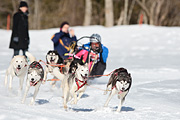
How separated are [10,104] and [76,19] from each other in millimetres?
30709

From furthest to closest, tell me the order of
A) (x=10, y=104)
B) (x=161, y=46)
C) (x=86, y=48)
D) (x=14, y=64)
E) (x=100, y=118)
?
(x=161, y=46) → (x=86, y=48) → (x=14, y=64) → (x=10, y=104) → (x=100, y=118)

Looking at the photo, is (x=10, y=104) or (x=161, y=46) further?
(x=161, y=46)

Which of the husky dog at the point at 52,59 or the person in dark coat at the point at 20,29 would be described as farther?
the person in dark coat at the point at 20,29

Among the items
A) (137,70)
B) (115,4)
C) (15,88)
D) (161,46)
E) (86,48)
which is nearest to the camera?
(15,88)

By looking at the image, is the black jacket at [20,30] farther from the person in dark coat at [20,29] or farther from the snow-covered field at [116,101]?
the snow-covered field at [116,101]

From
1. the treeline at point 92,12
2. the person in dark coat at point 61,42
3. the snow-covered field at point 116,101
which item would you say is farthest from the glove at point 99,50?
the treeline at point 92,12

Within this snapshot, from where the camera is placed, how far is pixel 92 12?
35.5 metres

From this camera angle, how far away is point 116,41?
1670cm

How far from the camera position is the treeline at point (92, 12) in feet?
105

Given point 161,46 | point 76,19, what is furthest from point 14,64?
point 76,19

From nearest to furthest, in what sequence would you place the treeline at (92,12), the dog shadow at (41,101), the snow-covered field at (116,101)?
the snow-covered field at (116,101)
the dog shadow at (41,101)
the treeline at (92,12)

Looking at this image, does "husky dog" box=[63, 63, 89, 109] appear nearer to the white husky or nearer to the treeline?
the white husky

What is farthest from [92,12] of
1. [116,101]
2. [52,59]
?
[116,101]

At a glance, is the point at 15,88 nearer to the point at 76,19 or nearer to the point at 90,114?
the point at 90,114
